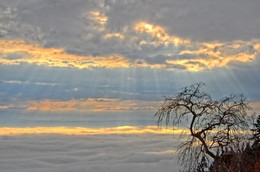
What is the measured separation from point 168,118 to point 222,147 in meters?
3.44

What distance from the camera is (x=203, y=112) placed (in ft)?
77.2

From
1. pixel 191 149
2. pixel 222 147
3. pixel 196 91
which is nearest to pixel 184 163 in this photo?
pixel 191 149

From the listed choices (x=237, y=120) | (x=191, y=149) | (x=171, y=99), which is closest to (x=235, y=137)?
(x=237, y=120)

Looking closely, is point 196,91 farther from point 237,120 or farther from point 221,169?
point 221,169

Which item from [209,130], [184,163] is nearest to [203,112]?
[209,130]

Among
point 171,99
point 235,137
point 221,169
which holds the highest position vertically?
point 171,99

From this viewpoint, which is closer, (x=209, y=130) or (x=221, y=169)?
(x=221, y=169)

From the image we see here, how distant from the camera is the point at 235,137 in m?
23.0

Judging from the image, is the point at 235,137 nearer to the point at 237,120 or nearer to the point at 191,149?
the point at 237,120

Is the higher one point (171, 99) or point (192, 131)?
point (171, 99)

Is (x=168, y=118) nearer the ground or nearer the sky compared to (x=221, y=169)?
nearer the sky

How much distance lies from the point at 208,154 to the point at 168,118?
3.10 metres

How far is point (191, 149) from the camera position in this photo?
75.7 ft

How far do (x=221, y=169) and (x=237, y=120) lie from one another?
2.82m
